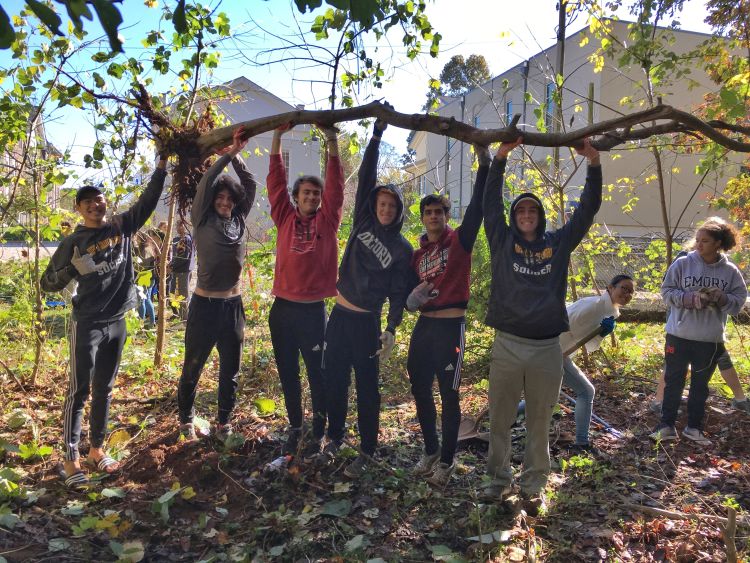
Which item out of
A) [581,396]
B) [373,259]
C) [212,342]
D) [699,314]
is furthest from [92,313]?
[699,314]

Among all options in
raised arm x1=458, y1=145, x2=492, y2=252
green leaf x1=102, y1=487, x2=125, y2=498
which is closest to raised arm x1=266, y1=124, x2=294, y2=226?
raised arm x1=458, y1=145, x2=492, y2=252

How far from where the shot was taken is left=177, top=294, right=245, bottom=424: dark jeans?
12.4ft

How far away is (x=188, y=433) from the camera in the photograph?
396cm

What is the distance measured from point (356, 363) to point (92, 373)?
5.86 ft

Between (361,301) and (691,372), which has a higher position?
(361,301)

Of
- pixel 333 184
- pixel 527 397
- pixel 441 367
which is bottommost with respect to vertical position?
pixel 527 397

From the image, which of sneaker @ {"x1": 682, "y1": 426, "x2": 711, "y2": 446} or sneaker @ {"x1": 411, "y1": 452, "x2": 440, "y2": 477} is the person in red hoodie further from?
sneaker @ {"x1": 682, "y1": 426, "x2": 711, "y2": 446}

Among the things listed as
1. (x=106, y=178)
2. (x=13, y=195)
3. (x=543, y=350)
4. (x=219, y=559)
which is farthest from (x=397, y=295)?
(x=13, y=195)

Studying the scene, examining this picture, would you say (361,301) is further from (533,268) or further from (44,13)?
(44,13)

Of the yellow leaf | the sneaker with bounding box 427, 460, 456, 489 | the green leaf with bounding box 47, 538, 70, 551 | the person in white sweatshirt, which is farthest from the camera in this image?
the yellow leaf

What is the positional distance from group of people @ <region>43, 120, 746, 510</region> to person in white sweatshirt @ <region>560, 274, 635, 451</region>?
16 millimetres

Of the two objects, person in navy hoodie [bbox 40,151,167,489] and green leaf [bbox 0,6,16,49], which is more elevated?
green leaf [bbox 0,6,16,49]

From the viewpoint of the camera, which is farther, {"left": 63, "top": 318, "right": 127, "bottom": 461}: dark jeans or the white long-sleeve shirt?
the white long-sleeve shirt

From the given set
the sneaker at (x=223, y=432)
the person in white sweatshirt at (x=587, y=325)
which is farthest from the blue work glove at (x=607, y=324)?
the sneaker at (x=223, y=432)
